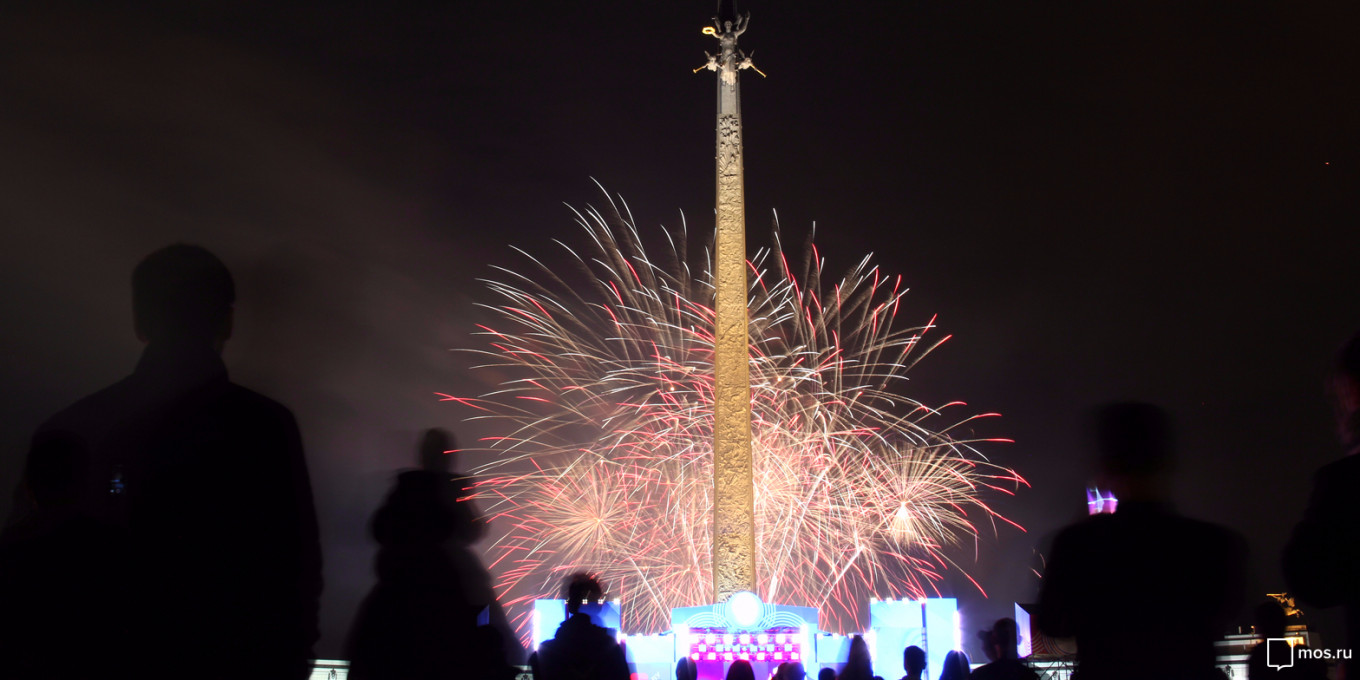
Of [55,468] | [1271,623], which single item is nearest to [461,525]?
[55,468]

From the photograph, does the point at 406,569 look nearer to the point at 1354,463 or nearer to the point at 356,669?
the point at 356,669

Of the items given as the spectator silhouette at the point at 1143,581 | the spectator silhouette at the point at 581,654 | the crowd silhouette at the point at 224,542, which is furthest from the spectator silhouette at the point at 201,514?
the spectator silhouette at the point at 581,654

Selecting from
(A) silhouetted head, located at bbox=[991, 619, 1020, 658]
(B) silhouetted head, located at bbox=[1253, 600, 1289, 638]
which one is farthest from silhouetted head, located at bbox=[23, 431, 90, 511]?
(B) silhouetted head, located at bbox=[1253, 600, 1289, 638]

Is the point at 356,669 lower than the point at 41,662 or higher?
lower

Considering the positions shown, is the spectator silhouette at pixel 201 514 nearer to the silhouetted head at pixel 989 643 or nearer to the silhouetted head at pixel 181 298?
the silhouetted head at pixel 181 298

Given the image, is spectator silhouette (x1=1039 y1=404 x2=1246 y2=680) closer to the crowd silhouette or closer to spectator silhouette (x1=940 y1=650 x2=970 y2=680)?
the crowd silhouette

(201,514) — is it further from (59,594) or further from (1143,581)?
(1143,581)

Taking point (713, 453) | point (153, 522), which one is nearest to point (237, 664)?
point (153, 522)
